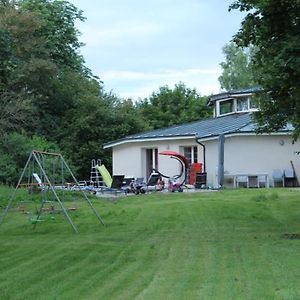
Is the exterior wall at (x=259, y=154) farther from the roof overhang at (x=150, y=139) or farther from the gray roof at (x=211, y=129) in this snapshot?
the roof overhang at (x=150, y=139)

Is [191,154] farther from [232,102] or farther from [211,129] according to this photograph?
[232,102]

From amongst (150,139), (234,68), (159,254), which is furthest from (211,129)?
(234,68)

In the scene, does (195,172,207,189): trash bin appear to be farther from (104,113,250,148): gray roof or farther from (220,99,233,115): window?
(220,99,233,115): window

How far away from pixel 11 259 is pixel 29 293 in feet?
9.83

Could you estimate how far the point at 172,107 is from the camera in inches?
2299

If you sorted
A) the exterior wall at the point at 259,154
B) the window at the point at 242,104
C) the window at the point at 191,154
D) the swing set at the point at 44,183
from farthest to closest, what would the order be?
the window at the point at 242,104
the window at the point at 191,154
the exterior wall at the point at 259,154
the swing set at the point at 44,183

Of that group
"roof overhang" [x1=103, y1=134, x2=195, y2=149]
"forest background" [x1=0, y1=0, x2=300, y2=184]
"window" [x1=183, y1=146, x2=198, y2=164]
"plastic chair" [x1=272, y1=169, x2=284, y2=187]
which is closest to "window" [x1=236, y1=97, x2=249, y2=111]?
"forest background" [x1=0, y1=0, x2=300, y2=184]

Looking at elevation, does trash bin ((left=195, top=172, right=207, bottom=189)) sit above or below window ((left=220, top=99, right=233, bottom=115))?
below

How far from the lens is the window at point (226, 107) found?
37.6 meters

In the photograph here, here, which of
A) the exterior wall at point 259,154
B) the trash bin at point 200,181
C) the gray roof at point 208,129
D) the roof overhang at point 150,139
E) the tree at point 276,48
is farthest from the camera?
the roof overhang at point 150,139

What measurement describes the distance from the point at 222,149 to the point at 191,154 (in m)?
4.45

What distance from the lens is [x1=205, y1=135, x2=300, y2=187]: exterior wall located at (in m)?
29.6

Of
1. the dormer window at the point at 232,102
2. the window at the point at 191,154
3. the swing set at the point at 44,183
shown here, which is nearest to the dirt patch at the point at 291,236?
the swing set at the point at 44,183

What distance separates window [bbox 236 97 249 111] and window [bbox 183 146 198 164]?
4467 millimetres
